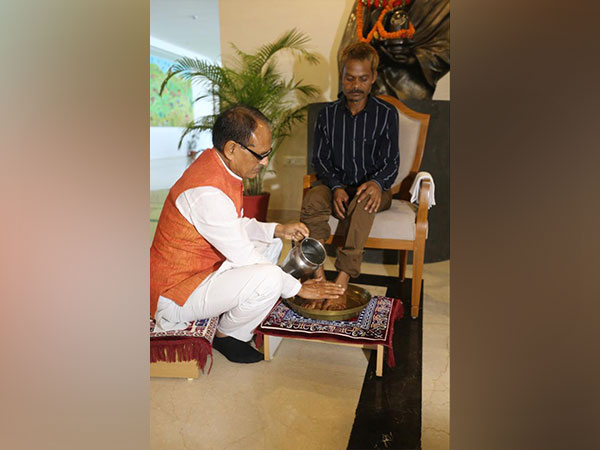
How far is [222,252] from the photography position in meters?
1.75

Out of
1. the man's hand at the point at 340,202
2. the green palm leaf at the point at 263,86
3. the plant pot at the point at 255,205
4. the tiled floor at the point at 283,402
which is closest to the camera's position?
the tiled floor at the point at 283,402

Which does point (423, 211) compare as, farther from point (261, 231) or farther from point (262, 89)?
point (262, 89)

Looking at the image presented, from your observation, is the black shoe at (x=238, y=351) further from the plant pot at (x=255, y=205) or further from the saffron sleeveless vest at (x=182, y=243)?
the plant pot at (x=255, y=205)

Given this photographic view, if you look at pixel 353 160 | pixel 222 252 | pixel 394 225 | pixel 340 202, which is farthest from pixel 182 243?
pixel 353 160

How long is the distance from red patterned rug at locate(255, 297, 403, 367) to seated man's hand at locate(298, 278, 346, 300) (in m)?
0.09

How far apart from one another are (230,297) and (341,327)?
1.35ft

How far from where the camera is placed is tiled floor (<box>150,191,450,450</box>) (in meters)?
1.29

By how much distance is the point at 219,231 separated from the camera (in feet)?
5.52

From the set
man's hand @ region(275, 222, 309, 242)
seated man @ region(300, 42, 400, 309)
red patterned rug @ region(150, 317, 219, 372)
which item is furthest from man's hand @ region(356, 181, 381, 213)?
red patterned rug @ region(150, 317, 219, 372)

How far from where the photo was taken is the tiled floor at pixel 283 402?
4.22 ft

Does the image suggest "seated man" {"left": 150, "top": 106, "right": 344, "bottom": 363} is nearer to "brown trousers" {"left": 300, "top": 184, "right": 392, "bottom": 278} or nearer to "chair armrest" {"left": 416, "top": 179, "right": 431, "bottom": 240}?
"brown trousers" {"left": 300, "top": 184, "right": 392, "bottom": 278}

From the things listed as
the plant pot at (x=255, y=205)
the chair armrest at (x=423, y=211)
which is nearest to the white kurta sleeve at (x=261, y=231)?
the chair armrest at (x=423, y=211)

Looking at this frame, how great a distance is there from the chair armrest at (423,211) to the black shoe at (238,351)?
98 centimetres
